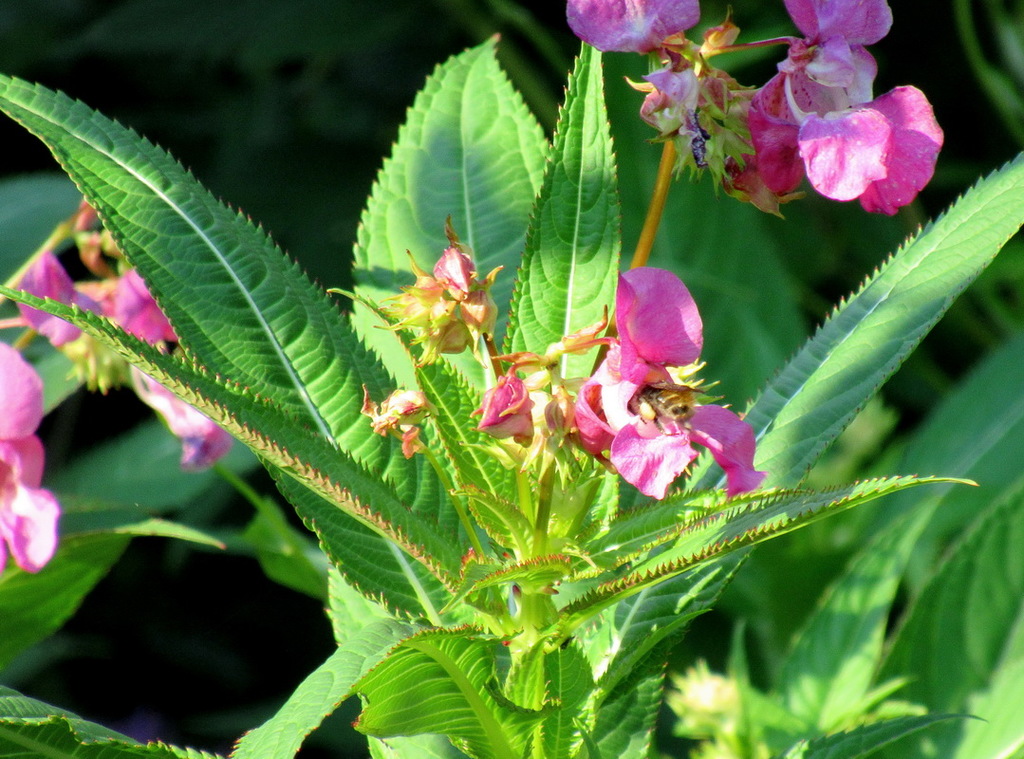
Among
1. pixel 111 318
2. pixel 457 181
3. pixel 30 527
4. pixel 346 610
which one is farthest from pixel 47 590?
pixel 457 181

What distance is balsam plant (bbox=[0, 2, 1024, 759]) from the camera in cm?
74

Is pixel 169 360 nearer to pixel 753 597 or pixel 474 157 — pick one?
pixel 474 157

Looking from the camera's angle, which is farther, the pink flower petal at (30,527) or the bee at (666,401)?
the pink flower petal at (30,527)

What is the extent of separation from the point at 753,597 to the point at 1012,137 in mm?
1532

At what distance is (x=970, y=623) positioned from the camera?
58.1 inches

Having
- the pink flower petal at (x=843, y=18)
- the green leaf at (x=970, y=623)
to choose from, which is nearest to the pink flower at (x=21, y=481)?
the pink flower petal at (x=843, y=18)

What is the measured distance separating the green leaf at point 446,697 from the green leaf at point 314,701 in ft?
0.06

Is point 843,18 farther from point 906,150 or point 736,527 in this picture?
point 736,527

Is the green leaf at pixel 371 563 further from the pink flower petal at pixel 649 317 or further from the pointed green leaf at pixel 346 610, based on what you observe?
the pink flower petal at pixel 649 317

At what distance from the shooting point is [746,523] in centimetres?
71

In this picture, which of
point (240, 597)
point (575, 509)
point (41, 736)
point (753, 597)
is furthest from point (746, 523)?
point (240, 597)

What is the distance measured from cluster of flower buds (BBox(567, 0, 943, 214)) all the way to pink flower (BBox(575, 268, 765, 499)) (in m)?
0.14

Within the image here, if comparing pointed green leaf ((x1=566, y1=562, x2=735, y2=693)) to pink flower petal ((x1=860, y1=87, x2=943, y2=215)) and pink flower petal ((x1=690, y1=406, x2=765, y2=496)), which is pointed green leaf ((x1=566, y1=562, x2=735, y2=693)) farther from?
pink flower petal ((x1=860, y1=87, x2=943, y2=215))

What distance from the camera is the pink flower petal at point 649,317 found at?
743 millimetres
